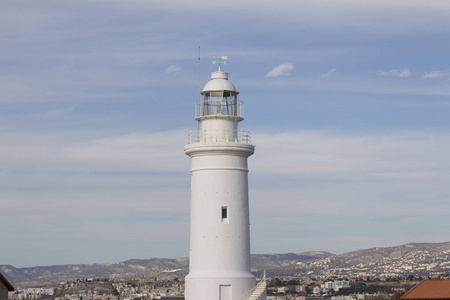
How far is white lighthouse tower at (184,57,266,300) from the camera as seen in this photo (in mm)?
30500

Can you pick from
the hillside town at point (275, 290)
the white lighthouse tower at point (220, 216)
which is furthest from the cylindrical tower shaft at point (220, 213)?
the hillside town at point (275, 290)

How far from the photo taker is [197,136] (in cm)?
3128

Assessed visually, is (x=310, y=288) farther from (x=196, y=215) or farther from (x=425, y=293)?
(x=196, y=215)

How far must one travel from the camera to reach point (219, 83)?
31.3 m

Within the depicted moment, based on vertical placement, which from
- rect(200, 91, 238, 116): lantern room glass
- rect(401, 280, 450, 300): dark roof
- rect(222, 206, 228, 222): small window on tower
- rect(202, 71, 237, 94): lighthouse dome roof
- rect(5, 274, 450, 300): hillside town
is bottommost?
rect(401, 280, 450, 300): dark roof

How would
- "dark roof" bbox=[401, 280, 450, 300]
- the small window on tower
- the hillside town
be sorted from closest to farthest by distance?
1. the small window on tower
2. "dark roof" bbox=[401, 280, 450, 300]
3. the hillside town

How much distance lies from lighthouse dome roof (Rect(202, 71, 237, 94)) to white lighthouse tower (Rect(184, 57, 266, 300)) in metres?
0.06

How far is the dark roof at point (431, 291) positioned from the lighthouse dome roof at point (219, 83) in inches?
832

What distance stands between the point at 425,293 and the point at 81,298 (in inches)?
4647

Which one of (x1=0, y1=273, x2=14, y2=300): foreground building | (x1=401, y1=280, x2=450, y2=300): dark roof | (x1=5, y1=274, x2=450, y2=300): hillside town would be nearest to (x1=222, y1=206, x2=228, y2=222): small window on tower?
(x1=0, y1=273, x2=14, y2=300): foreground building

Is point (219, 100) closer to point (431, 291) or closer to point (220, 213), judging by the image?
point (220, 213)

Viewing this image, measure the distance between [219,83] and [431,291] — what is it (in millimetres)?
21957

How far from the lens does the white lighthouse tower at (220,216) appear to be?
3050 centimetres

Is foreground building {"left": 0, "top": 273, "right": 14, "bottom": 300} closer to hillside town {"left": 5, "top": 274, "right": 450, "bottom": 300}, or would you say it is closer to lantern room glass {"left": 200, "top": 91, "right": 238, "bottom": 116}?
lantern room glass {"left": 200, "top": 91, "right": 238, "bottom": 116}
